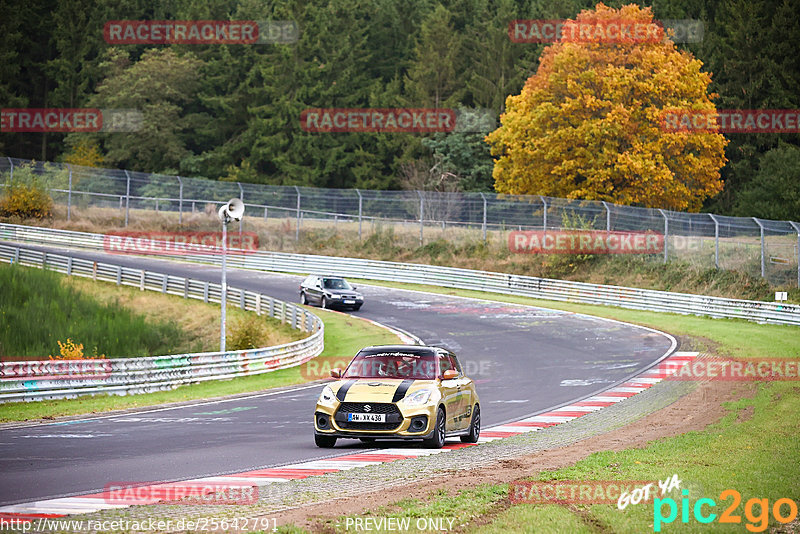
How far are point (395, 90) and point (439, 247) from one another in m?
33.7

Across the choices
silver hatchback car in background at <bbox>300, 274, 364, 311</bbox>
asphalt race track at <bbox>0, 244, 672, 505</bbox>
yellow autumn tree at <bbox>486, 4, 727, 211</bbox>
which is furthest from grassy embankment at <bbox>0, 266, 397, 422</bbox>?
yellow autumn tree at <bbox>486, 4, 727, 211</bbox>

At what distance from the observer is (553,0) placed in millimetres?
82000

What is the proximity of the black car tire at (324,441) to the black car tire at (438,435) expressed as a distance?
1.35m

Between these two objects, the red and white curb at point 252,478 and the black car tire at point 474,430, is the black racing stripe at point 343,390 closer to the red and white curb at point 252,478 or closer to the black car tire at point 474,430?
the red and white curb at point 252,478

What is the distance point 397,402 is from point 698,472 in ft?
14.5

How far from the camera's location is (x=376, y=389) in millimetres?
14516

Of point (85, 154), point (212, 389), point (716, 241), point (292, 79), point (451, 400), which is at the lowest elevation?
point (212, 389)

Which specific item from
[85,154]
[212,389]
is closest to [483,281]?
[212,389]

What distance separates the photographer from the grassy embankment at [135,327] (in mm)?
29048

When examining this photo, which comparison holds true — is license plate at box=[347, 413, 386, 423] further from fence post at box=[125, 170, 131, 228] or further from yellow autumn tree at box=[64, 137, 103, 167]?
yellow autumn tree at box=[64, 137, 103, 167]

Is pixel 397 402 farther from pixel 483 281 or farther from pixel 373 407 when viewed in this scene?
pixel 483 281

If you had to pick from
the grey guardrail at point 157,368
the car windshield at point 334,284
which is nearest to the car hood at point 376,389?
the grey guardrail at point 157,368

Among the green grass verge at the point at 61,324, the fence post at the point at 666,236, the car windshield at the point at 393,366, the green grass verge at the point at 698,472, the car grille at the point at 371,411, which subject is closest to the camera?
the green grass verge at the point at 698,472

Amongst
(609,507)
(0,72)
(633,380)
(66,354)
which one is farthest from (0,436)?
(0,72)
